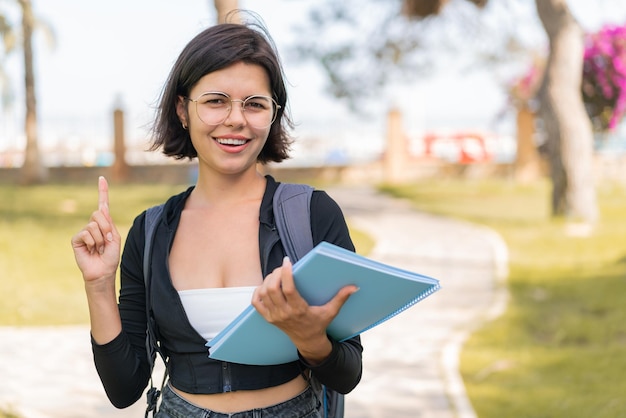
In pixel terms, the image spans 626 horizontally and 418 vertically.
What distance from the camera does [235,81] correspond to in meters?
1.99

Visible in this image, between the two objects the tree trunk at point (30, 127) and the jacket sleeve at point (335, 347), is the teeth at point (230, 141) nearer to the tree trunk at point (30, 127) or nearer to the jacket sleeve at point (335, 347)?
the jacket sleeve at point (335, 347)

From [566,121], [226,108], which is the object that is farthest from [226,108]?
[566,121]

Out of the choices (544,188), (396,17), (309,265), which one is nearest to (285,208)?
(309,265)

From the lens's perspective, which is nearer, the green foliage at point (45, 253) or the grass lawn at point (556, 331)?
the grass lawn at point (556, 331)

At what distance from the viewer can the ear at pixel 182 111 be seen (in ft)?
6.94

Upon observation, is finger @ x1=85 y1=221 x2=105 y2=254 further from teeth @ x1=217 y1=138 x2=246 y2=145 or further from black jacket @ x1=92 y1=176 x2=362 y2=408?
teeth @ x1=217 y1=138 x2=246 y2=145

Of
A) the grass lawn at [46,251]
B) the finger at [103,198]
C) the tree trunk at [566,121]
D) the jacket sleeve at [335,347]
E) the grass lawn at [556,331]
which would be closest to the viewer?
the jacket sleeve at [335,347]

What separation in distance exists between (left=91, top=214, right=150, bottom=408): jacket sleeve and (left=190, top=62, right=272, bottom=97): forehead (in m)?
0.37

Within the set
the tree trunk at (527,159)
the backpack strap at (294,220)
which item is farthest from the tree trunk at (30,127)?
the backpack strap at (294,220)

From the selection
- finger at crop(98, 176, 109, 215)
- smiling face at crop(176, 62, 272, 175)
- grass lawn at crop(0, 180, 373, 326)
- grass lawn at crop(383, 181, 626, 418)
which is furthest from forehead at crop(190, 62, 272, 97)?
grass lawn at crop(0, 180, 373, 326)

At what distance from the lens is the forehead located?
1.99 meters

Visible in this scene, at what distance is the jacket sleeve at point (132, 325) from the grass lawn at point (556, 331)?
11.7 ft

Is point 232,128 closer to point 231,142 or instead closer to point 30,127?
point 231,142

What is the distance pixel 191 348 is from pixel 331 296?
1.43 ft
